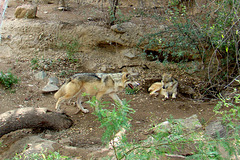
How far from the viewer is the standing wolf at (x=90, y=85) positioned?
6.47 m

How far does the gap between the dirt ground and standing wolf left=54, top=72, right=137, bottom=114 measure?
0.59m

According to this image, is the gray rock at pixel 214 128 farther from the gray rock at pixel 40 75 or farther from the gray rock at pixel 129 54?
the gray rock at pixel 40 75

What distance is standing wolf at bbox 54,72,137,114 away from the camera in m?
6.47

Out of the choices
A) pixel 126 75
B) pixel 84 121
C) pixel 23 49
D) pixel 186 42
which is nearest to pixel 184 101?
pixel 186 42

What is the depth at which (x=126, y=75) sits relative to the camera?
6.85 metres

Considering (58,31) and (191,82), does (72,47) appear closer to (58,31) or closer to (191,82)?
(58,31)

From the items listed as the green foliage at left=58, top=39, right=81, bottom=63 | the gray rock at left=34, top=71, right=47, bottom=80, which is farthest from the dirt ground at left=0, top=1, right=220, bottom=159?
the green foliage at left=58, top=39, right=81, bottom=63

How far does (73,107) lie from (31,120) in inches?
77.7

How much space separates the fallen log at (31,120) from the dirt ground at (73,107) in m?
0.25

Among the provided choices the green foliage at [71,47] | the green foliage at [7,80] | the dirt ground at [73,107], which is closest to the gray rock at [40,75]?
the dirt ground at [73,107]

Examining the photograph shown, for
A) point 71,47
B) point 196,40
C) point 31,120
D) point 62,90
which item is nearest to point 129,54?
point 71,47

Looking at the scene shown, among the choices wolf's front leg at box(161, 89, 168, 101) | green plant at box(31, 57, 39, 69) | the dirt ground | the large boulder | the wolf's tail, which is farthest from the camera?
the large boulder

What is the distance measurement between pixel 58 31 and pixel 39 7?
113 inches

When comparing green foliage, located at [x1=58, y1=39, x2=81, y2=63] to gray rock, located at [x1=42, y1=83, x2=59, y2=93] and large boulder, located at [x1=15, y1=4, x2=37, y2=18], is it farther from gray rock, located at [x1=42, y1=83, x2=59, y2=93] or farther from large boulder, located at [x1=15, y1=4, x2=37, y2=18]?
large boulder, located at [x1=15, y1=4, x2=37, y2=18]
